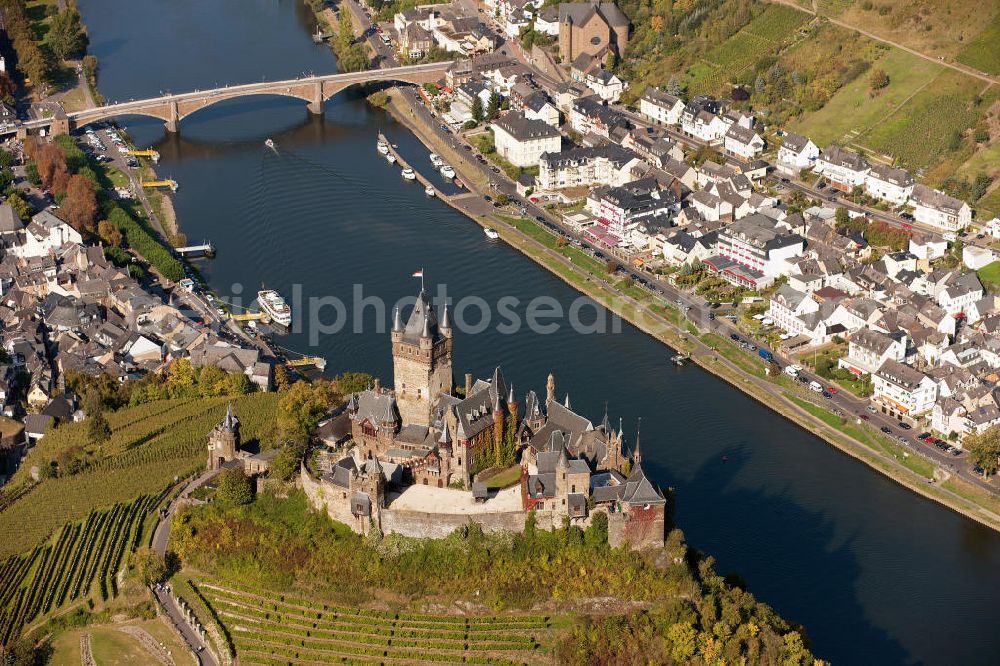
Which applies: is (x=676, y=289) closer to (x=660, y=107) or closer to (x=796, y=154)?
(x=796, y=154)

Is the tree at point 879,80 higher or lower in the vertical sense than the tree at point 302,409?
higher

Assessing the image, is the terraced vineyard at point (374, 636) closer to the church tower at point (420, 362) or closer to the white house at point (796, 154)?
the church tower at point (420, 362)

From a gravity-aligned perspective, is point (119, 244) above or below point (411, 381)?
below

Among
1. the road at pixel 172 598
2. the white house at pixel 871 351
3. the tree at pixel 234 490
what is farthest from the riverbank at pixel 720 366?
the road at pixel 172 598

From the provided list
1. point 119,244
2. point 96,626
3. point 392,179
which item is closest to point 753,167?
point 392,179

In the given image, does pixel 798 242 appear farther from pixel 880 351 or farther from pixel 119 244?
pixel 119 244

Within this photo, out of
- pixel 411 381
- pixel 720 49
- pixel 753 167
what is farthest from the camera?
pixel 720 49
